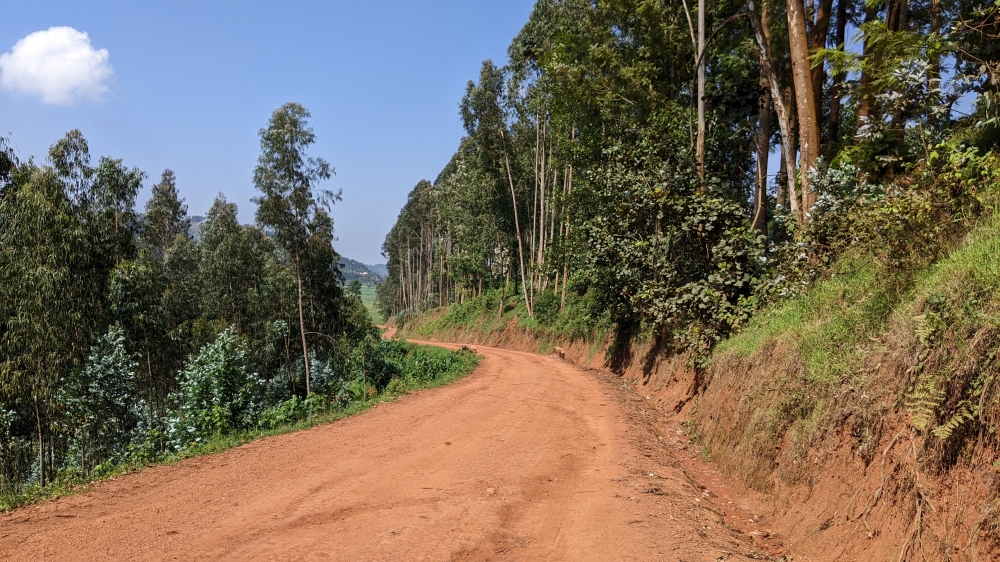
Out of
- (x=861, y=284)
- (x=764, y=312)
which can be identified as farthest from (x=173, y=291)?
(x=861, y=284)

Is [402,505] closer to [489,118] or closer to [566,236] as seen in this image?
[566,236]

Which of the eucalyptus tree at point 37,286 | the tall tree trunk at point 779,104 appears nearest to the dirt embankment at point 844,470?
the tall tree trunk at point 779,104

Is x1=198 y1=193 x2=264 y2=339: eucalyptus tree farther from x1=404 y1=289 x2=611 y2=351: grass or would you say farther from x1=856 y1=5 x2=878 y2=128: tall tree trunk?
x1=856 y1=5 x2=878 y2=128: tall tree trunk

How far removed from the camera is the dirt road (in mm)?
4633

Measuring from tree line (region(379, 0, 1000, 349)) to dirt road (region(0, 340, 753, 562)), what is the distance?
3.65 m

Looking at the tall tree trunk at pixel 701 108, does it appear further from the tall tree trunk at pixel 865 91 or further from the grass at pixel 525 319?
the grass at pixel 525 319

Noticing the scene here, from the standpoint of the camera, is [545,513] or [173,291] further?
[173,291]

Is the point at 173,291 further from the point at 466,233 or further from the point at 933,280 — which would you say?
the point at 933,280

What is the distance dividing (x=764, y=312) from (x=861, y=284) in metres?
3.13

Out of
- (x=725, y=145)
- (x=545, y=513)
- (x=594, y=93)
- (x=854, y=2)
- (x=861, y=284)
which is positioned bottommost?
(x=545, y=513)

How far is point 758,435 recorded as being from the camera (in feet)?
21.5

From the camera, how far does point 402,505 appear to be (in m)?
5.67

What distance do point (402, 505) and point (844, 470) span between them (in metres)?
4.06

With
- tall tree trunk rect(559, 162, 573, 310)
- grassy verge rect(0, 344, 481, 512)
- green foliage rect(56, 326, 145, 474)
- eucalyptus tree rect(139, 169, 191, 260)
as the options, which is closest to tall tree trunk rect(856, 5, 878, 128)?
grassy verge rect(0, 344, 481, 512)
